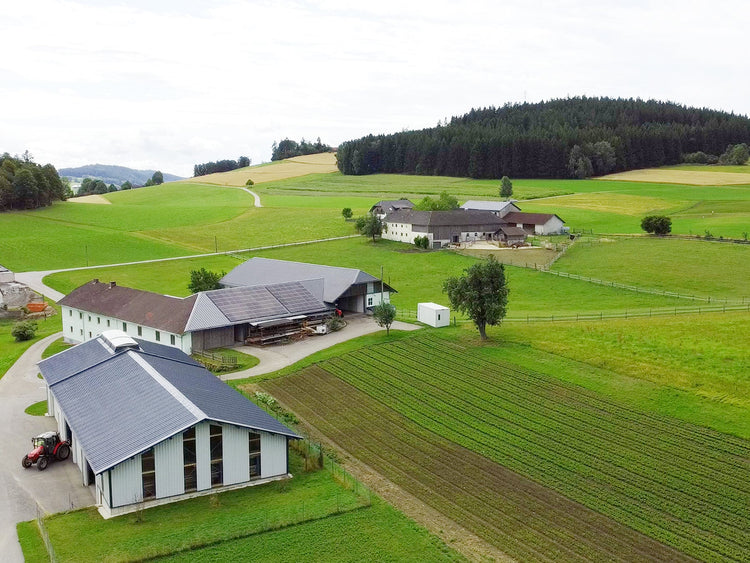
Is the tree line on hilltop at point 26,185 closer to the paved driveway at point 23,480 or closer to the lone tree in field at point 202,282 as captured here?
the lone tree in field at point 202,282

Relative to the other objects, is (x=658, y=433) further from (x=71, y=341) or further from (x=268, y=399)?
(x=71, y=341)

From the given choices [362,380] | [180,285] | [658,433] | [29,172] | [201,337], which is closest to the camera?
[658,433]

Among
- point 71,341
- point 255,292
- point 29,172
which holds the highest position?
point 29,172

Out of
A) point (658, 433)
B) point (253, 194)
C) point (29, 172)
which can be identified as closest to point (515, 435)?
point (658, 433)

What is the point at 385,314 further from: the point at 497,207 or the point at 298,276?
the point at 497,207

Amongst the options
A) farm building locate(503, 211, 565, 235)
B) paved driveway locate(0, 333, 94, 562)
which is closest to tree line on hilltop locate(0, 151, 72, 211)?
farm building locate(503, 211, 565, 235)

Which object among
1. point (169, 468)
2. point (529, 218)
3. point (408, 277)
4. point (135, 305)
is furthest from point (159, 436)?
point (529, 218)

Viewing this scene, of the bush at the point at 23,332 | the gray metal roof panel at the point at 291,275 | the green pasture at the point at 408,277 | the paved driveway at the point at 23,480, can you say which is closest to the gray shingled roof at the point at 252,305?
the gray metal roof panel at the point at 291,275
